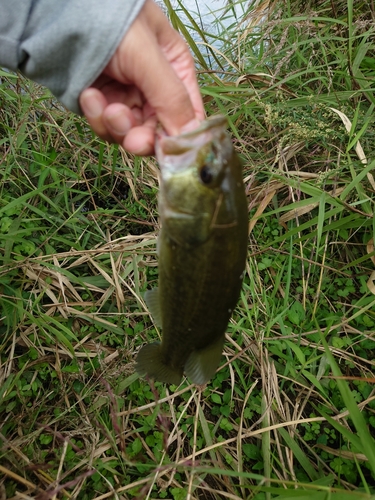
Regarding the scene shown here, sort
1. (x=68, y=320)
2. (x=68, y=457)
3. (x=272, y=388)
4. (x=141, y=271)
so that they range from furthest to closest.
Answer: (x=141, y=271) → (x=68, y=320) → (x=272, y=388) → (x=68, y=457)

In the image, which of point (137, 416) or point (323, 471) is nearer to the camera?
point (323, 471)

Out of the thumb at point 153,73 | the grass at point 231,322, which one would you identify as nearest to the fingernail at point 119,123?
the thumb at point 153,73

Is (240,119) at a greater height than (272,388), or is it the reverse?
(240,119)

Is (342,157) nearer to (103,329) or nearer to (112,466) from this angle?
(103,329)

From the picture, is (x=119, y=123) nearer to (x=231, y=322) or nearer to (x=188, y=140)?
(x=188, y=140)

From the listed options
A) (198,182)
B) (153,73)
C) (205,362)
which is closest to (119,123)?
(153,73)

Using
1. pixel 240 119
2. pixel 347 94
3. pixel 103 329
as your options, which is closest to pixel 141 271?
pixel 103 329

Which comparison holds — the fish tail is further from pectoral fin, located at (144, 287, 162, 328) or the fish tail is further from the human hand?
the human hand
